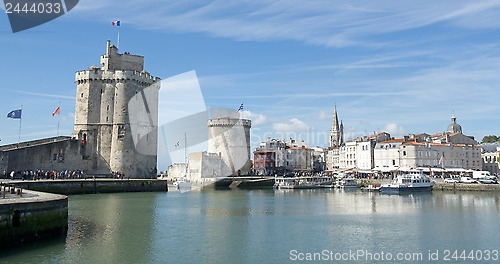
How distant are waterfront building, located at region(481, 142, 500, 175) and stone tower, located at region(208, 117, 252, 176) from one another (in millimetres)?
43921

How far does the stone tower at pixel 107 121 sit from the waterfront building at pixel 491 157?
61.4 meters

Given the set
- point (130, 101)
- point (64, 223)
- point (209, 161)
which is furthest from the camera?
point (209, 161)

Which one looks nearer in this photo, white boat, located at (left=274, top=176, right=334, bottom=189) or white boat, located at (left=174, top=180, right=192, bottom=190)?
white boat, located at (left=174, top=180, right=192, bottom=190)

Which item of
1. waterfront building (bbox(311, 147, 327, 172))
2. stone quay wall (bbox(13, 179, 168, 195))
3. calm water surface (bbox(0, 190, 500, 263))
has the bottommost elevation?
calm water surface (bbox(0, 190, 500, 263))

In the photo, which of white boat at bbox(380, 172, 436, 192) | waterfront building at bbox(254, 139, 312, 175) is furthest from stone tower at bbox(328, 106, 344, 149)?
white boat at bbox(380, 172, 436, 192)

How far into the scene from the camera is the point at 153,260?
13.5 m

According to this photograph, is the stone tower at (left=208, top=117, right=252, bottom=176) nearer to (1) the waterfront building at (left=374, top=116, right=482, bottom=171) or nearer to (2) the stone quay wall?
(1) the waterfront building at (left=374, top=116, right=482, bottom=171)

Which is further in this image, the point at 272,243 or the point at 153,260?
the point at 272,243

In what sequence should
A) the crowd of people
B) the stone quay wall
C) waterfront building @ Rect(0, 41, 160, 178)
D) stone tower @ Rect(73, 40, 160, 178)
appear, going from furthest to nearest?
1. stone tower @ Rect(73, 40, 160, 178)
2. waterfront building @ Rect(0, 41, 160, 178)
3. the crowd of people
4. the stone quay wall

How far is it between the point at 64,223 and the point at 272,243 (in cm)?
823

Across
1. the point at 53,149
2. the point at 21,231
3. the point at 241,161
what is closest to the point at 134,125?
the point at 53,149

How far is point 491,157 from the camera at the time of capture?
77.2 meters

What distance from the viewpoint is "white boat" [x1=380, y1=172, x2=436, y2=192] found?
48.0m

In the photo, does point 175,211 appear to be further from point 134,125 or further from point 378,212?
point 134,125
